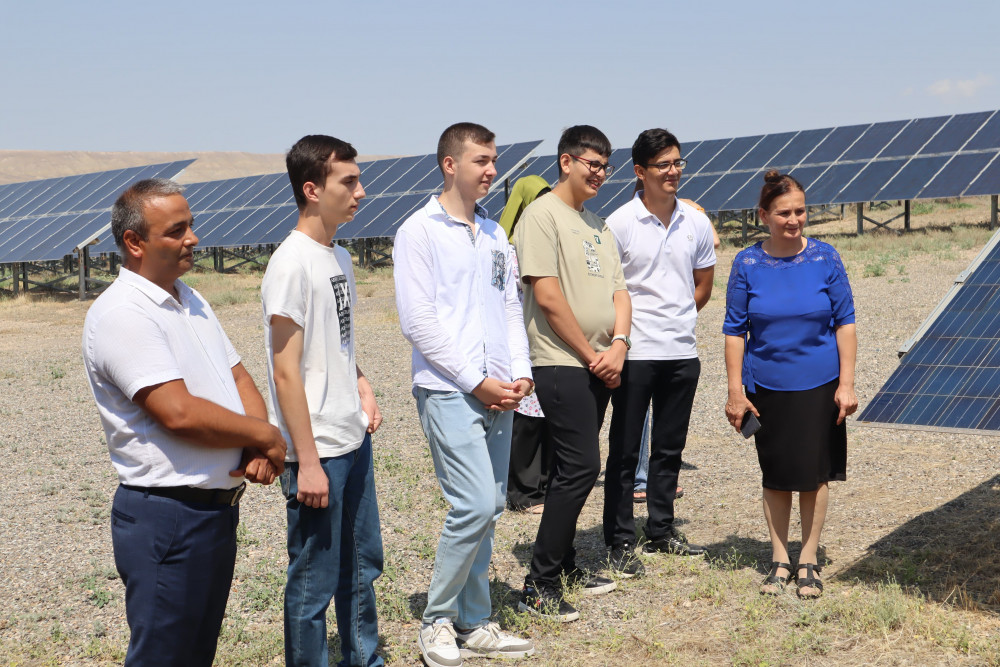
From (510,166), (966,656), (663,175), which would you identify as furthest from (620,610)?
(510,166)

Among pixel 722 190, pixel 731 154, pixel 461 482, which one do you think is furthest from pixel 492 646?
pixel 731 154

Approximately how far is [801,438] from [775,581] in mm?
607

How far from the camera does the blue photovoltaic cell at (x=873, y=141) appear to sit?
21.1 m

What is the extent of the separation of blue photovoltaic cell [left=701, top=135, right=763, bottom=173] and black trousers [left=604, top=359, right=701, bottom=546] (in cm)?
1930

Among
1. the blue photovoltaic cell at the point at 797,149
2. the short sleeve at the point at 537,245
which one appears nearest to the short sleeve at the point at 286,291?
the short sleeve at the point at 537,245

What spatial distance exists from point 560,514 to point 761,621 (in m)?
0.87

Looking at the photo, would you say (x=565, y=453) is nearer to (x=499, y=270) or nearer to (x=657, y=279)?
(x=499, y=270)

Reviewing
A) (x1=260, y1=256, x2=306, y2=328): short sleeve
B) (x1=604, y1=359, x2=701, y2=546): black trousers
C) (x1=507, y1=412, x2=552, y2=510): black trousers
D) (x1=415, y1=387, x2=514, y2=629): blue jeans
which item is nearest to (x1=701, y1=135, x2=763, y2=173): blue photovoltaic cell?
(x1=507, y1=412, x2=552, y2=510): black trousers

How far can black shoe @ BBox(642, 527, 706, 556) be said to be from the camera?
4.54 metres

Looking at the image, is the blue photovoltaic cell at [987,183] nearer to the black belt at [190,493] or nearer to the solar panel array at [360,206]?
the solar panel array at [360,206]

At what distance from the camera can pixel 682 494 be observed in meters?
5.61

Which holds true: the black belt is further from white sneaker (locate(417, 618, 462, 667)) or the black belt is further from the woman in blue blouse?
the woman in blue blouse

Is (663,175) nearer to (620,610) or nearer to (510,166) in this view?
(620,610)

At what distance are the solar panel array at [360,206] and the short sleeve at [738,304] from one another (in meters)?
17.1
